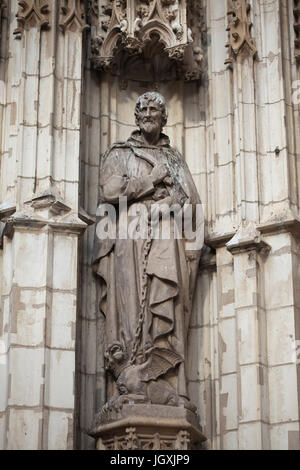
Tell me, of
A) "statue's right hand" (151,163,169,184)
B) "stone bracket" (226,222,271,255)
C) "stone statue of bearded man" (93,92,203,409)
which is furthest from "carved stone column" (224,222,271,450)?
"statue's right hand" (151,163,169,184)

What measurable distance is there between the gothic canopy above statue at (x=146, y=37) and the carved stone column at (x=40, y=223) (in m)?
0.41

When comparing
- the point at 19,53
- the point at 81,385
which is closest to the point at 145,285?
the point at 81,385

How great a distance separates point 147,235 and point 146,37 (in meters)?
2.20

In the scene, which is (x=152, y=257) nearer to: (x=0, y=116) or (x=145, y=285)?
(x=145, y=285)

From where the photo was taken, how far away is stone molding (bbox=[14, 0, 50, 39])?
13.0 meters

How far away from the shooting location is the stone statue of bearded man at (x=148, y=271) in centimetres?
1205

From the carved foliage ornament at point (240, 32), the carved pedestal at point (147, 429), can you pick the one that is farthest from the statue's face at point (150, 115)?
the carved pedestal at point (147, 429)

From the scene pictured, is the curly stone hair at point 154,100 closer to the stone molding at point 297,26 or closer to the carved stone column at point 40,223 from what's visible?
the carved stone column at point 40,223

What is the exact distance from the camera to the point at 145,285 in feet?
40.3

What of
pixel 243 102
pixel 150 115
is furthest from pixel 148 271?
pixel 243 102

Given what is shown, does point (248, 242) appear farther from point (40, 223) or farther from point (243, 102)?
point (40, 223)

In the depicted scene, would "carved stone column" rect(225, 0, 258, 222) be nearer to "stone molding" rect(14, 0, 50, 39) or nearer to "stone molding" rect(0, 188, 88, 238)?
"stone molding" rect(0, 188, 88, 238)

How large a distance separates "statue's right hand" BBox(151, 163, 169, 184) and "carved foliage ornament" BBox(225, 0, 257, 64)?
4.75ft

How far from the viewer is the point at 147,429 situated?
1166 centimetres
